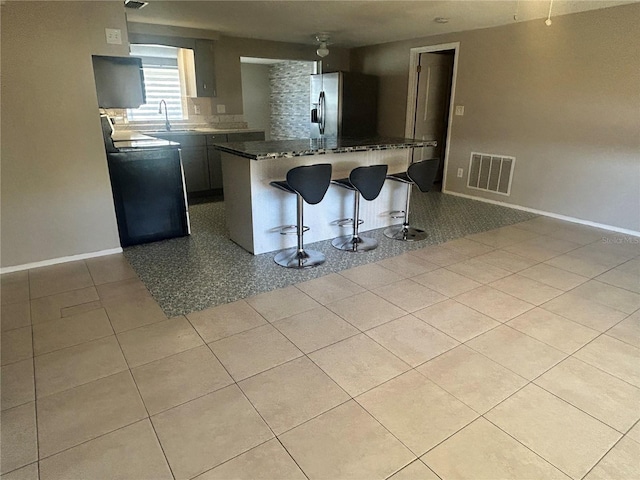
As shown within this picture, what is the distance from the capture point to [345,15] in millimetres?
4262

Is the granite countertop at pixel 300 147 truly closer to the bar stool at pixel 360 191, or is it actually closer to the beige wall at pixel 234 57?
the bar stool at pixel 360 191

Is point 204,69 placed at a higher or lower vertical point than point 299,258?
higher

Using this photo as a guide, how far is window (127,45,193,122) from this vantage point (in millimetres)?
5621

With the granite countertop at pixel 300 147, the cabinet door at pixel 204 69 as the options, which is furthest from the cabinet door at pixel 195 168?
the granite countertop at pixel 300 147

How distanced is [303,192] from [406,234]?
139 cm

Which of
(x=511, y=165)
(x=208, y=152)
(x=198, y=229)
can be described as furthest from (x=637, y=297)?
(x=208, y=152)

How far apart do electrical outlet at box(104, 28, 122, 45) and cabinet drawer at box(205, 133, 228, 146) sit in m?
2.06

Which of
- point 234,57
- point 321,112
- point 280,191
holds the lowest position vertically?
point 280,191

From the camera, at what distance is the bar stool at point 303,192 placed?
300cm

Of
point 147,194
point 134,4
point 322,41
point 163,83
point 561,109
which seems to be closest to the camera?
point 147,194

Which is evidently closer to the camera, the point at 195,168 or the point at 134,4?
the point at 134,4

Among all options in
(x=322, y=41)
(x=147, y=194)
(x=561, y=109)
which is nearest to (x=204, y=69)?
(x=322, y=41)

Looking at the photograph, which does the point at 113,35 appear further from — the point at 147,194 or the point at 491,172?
the point at 491,172

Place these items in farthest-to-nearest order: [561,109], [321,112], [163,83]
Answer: [321,112] → [163,83] → [561,109]
